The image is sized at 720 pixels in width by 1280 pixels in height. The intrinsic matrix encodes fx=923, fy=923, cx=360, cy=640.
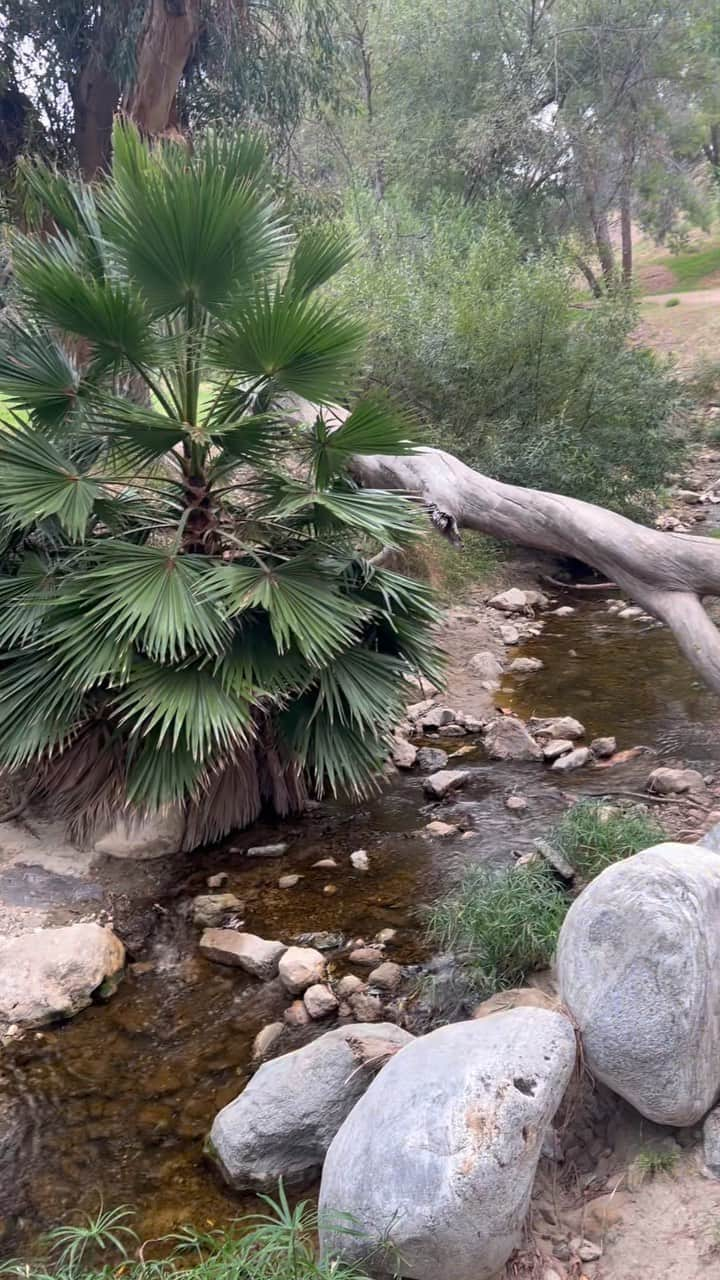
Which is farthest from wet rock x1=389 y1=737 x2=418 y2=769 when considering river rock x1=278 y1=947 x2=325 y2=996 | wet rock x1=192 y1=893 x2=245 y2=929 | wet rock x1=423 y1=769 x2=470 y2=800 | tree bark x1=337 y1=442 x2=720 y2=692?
river rock x1=278 y1=947 x2=325 y2=996

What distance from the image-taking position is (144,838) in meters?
5.54

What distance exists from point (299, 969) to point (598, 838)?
5.35 feet

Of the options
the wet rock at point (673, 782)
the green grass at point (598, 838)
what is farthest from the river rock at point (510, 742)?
the green grass at point (598, 838)

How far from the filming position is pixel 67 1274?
107 inches

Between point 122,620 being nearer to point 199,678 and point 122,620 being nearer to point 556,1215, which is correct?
point 199,678

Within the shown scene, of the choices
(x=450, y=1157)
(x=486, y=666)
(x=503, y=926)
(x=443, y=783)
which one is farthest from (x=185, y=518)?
(x=486, y=666)

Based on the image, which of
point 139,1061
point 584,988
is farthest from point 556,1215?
point 139,1061

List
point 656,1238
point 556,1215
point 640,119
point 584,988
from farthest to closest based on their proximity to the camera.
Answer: point 640,119 < point 584,988 < point 556,1215 < point 656,1238

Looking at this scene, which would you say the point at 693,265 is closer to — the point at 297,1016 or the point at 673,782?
the point at 673,782

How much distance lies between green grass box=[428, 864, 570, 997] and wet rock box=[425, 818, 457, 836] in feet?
3.31

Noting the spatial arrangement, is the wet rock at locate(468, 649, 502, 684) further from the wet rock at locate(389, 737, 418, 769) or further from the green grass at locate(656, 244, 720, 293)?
the green grass at locate(656, 244, 720, 293)

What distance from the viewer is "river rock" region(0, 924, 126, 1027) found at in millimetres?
4164

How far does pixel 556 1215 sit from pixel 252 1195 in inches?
41.4

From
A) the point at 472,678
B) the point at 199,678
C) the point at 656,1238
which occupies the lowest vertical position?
the point at 472,678
